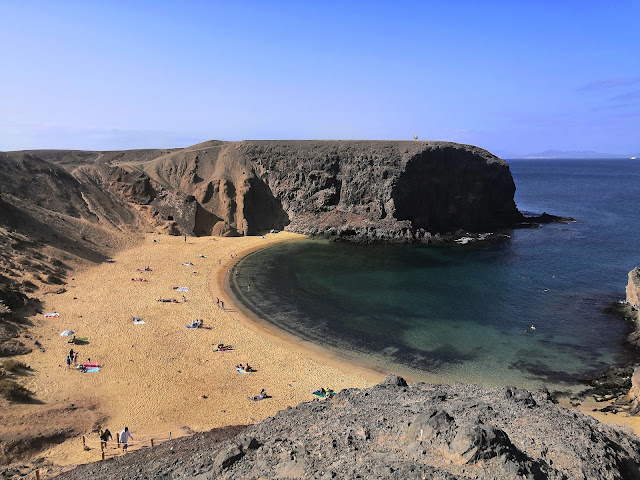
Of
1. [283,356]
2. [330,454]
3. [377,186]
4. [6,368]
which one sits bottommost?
[283,356]

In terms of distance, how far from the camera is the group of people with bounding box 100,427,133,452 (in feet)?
57.6

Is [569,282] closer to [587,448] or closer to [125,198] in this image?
[587,448]

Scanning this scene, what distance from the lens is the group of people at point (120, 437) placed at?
1756 centimetres

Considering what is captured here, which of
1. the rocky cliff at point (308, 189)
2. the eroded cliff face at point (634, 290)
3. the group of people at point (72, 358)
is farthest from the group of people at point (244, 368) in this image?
the rocky cliff at point (308, 189)

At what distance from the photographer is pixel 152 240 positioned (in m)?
54.9

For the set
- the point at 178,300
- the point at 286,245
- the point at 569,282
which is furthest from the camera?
the point at 286,245

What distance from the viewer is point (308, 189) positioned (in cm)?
6831

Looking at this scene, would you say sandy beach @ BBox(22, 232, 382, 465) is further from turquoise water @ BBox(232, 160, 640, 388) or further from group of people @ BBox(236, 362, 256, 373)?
turquoise water @ BBox(232, 160, 640, 388)

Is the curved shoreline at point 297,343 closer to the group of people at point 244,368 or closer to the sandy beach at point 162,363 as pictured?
the sandy beach at point 162,363

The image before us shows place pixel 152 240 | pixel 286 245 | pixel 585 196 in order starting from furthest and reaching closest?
1. pixel 585 196
2. pixel 286 245
3. pixel 152 240

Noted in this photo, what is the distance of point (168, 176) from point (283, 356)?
→ 173 ft

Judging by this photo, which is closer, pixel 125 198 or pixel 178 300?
pixel 178 300

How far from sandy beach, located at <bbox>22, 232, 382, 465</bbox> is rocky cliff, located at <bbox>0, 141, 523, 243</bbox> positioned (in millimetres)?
22599

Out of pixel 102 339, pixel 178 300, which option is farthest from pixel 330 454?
pixel 178 300
